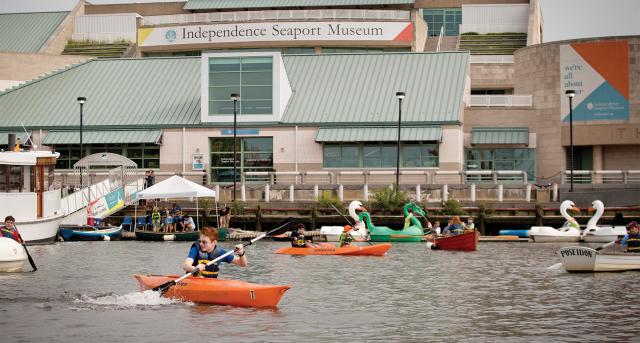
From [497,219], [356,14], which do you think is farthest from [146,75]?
[497,219]

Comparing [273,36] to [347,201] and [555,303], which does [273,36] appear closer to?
[347,201]

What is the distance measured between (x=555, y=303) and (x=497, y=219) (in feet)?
90.3

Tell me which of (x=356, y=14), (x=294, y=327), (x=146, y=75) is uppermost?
(x=356, y=14)

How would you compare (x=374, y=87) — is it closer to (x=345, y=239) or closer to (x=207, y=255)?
(x=345, y=239)

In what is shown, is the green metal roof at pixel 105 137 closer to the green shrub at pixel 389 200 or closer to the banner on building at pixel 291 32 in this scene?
the green shrub at pixel 389 200

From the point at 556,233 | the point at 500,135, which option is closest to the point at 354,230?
the point at 556,233

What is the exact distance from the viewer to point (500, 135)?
2630 inches

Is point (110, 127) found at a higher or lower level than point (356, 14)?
lower

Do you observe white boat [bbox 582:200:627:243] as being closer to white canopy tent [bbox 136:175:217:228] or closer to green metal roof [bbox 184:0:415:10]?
white canopy tent [bbox 136:175:217:228]

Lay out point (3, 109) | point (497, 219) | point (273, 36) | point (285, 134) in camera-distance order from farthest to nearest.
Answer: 1. point (273, 36)
2. point (3, 109)
3. point (285, 134)
4. point (497, 219)

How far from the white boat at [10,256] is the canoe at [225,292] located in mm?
9469

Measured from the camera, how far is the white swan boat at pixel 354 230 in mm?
49000

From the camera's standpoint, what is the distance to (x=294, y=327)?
76.7ft

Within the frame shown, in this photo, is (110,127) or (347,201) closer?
(347,201)
